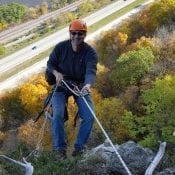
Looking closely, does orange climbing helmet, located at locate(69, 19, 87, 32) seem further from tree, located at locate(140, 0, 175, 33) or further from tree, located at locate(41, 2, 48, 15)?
tree, located at locate(41, 2, 48, 15)

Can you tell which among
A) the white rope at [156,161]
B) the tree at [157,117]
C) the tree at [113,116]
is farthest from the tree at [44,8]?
the white rope at [156,161]

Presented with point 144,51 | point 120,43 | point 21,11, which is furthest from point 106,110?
point 21,11

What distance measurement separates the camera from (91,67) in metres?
7.93

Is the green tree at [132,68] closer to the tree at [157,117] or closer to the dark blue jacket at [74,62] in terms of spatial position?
the tree at [157,117]

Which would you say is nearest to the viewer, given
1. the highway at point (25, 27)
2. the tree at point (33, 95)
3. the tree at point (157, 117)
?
the tree at point (157, 117)

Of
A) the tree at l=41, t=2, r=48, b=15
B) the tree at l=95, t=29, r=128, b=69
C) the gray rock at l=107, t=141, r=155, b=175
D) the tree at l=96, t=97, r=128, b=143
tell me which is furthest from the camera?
the tree at l=41, t=2, r=48, b=15

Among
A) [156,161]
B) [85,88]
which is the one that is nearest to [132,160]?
[85,88]

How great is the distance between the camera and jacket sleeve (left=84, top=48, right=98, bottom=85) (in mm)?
7812

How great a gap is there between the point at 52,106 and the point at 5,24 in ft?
229

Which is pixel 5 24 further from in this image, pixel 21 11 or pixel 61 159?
pixel 61 159

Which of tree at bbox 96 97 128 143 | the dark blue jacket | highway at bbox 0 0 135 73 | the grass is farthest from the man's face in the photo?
highway at bbox 0 0 135 73

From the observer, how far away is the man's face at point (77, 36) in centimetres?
779

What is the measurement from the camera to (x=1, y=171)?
7418 mm

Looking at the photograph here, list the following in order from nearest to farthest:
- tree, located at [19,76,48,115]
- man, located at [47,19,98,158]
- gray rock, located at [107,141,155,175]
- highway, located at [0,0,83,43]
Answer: gray rock, located at [107,141,155,175]
man, located at [47,19,98,158]
tree, located at [19,76,48,115]
highway, located at [0,0,83,43]
